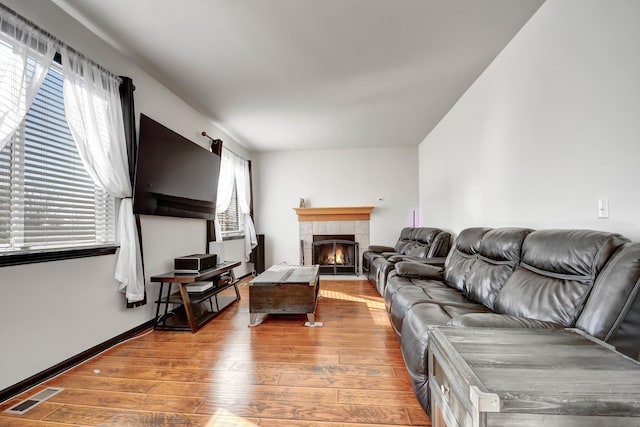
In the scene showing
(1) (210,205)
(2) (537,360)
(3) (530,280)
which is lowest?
(2) (537,360)

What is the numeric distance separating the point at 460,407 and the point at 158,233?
10.0ft

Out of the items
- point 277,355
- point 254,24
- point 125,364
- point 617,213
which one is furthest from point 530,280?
point 125,364

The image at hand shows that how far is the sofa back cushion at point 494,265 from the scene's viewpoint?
192cm

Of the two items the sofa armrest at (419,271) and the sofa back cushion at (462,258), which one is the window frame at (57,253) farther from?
the sofa back cushion at (462,258)

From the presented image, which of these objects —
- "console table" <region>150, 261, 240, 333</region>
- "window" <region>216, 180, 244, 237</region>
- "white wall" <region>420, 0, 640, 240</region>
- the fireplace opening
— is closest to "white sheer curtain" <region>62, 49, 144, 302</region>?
"console table" <region>150, 261, 240, 333</region>

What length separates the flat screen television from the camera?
101 inches

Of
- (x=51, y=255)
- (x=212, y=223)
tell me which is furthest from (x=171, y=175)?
(x=51, y=255)

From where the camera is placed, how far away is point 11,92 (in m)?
1.62

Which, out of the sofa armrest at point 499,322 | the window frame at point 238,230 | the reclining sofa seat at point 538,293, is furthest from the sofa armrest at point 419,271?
the window frame at point 238,230

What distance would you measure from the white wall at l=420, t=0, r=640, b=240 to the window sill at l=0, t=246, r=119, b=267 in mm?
3438

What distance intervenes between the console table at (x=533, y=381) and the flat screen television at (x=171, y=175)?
2676 mm

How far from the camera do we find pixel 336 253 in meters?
5.83

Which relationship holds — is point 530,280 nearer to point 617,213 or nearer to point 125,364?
point 617,213

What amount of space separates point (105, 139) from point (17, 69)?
68cm
